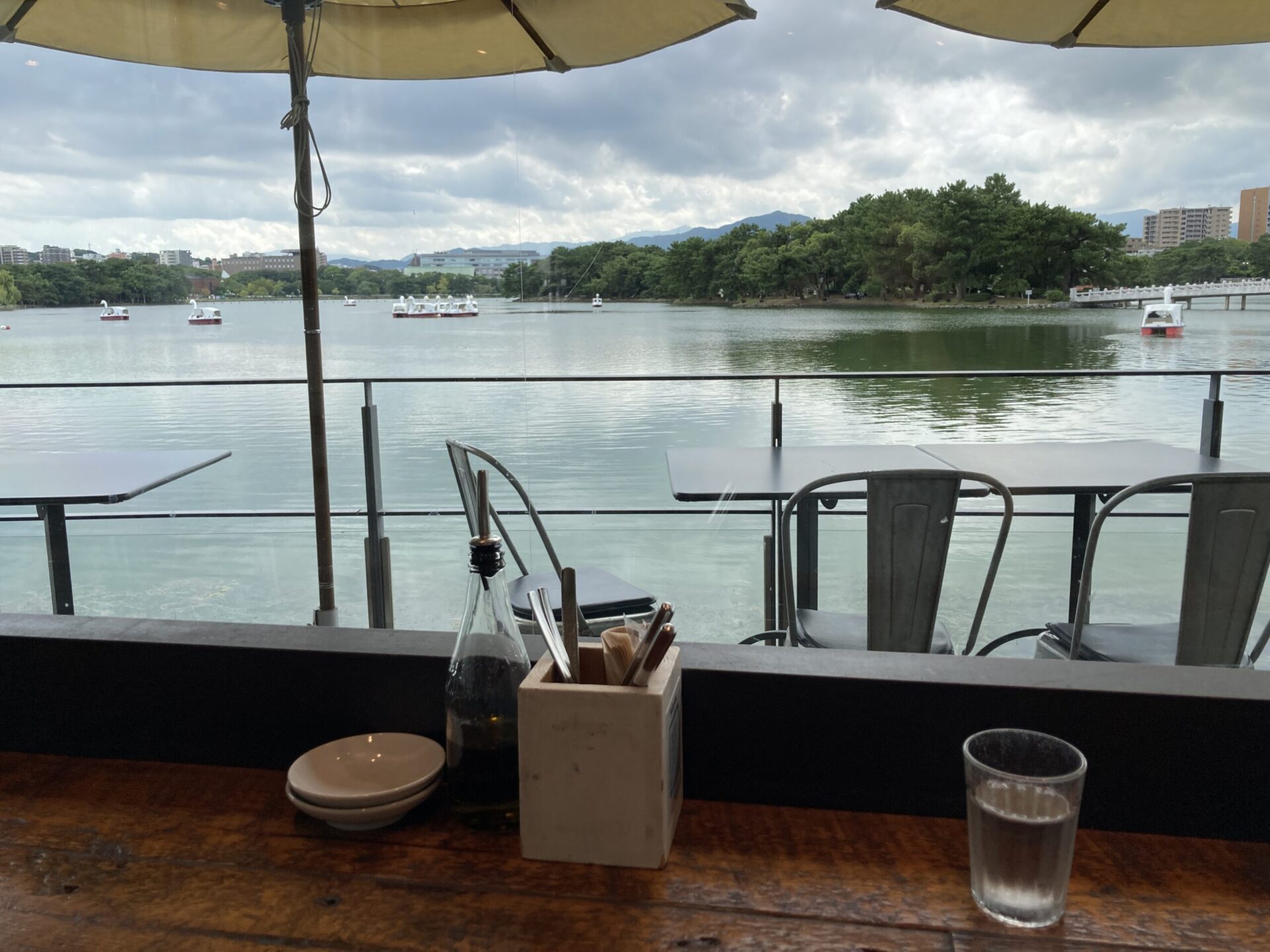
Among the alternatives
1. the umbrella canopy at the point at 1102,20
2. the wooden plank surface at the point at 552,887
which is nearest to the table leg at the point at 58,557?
the wooden plank surface at the point at 552,887

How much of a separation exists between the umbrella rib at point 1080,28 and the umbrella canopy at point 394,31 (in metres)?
0.85

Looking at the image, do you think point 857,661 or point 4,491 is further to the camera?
point 4,491

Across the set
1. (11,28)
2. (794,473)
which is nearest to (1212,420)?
(794,473)

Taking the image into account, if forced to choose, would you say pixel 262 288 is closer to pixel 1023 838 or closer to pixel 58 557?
pixel 58 557

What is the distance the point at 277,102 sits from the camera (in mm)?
3070

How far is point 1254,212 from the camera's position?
3779mm

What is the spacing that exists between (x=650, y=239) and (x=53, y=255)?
2.15 meters

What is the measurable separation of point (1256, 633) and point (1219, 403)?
28.8 inches

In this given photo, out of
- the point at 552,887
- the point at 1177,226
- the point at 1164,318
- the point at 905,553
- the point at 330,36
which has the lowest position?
the point at 905,553

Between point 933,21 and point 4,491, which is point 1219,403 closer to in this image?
point 933,21

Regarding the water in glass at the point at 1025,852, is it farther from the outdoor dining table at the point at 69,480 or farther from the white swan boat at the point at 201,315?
the white swan boat at the point at 201,315

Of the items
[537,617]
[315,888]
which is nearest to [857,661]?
[537,617]

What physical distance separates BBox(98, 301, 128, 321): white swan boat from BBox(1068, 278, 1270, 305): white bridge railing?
3.37 metres

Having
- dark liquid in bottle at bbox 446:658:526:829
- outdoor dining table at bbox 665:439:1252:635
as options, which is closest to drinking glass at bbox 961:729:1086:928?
dark liquid in bottle at bbox 446:658:526:829
